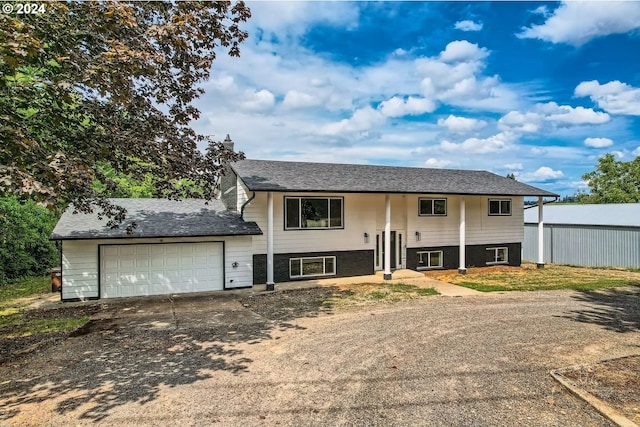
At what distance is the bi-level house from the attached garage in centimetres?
3

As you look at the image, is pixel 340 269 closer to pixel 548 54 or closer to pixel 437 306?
pixel 437 306

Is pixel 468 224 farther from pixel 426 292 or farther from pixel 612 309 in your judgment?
pixel 612 309

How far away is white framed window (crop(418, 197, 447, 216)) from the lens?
1728 cm

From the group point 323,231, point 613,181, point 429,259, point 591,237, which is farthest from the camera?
point 613,181

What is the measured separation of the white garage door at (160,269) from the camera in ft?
39.5

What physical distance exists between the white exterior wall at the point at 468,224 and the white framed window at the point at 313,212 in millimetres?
3758

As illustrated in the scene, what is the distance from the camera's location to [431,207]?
1752 centimetres

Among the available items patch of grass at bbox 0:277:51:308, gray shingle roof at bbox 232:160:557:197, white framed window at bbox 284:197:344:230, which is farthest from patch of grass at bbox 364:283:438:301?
patch of grass at bbox 0:277:51:308

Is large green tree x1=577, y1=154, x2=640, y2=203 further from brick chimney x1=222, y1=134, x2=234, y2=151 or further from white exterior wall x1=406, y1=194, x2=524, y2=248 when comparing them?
brick chimney x1=222, y1=134, x2=234, y2=151

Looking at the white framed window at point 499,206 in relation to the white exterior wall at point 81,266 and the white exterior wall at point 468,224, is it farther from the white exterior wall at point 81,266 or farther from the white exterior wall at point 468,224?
the white exterior wall at point 81,266

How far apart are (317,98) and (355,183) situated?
549cm

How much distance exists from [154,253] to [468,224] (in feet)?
47.5

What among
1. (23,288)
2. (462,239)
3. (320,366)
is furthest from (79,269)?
(462,239)

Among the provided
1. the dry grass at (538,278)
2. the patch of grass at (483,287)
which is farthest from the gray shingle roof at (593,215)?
the patch of grass at (483,287)
